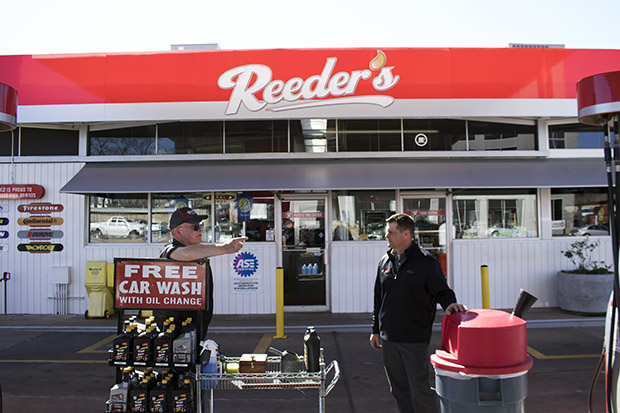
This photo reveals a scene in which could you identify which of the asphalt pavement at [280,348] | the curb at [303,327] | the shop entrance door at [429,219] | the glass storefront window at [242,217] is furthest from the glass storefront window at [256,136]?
the curb at [303,327]

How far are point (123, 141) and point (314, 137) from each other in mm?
4219

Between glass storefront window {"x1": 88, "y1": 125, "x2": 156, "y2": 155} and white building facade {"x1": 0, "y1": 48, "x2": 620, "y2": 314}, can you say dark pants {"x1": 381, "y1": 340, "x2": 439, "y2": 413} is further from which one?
glass storefront window {"x1": 88, "y1": 125, "x2": 156, "y2": 155}

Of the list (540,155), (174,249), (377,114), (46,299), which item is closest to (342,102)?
(377,114)

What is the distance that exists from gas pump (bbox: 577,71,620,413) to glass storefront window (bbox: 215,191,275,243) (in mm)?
6849

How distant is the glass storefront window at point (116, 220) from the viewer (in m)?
9.81

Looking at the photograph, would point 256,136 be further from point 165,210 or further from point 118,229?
point 118,229

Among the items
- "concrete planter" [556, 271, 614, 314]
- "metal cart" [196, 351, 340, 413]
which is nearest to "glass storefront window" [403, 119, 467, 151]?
"concrete planter" [556, 271, 614, 314]

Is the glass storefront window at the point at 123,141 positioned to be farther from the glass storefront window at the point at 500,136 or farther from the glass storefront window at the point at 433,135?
the glass storefront window at the point at 500,136

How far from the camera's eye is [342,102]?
8680mm

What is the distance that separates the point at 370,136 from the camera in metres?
9.70

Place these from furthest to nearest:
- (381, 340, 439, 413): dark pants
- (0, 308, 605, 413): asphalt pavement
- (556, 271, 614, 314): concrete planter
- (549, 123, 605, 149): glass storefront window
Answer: (549, 123, 605, 149): glass storefront window < (556, 271, 614, 314): concrete planter < (0, 308, 605, 413): asphalt pavement < (381, 340, 439, 413): dark pants

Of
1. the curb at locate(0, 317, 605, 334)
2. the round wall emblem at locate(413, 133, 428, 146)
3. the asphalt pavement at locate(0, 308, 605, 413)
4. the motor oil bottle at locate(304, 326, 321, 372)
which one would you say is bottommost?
the asphalt pavement at locate(0, 308, 605, 413)

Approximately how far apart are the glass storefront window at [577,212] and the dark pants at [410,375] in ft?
24.8

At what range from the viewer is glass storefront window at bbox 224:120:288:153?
31.8 feet
